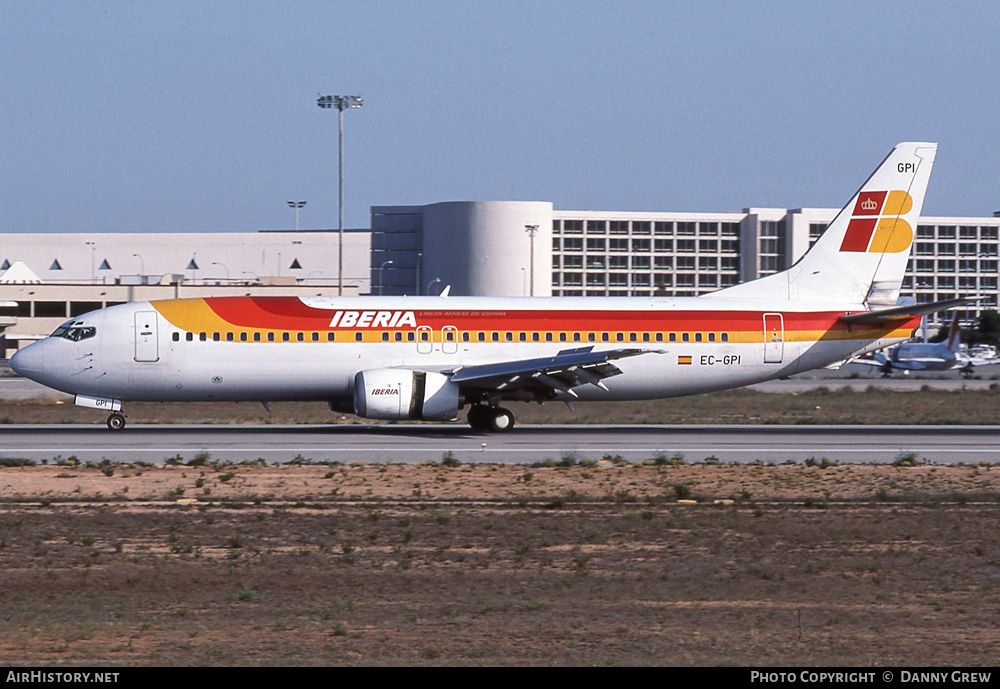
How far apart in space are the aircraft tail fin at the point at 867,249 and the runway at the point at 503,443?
13.7 ft

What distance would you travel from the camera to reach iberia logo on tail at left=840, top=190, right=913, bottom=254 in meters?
36.7

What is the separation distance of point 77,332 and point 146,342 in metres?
2.03

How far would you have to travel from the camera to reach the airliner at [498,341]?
32.9 meters

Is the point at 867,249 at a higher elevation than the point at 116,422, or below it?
higher

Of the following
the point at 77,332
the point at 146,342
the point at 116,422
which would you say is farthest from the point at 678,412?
the point at 77,332

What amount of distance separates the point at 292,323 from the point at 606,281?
12601 centimetres

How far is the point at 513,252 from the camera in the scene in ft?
463

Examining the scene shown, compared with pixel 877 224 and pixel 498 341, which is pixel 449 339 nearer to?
pixel 498 341

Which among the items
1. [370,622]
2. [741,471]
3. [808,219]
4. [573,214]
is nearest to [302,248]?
[573,214]

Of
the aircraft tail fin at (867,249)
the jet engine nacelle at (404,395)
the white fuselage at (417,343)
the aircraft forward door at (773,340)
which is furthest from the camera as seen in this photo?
the aircraft tail fin at (867,249)

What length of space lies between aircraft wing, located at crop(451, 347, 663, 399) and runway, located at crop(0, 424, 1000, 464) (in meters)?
1.38

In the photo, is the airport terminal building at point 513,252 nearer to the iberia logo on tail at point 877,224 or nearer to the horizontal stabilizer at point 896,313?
the iberia logo on tail at point 877,224

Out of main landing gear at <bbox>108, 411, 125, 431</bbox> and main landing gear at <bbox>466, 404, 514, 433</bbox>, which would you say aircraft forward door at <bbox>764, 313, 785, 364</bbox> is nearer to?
main landing gear at <bbox>466, 404, 514, 433</bbox>

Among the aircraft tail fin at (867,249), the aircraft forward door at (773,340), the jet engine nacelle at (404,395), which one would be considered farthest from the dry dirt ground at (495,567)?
the aircraft tail fin at (867,249)
